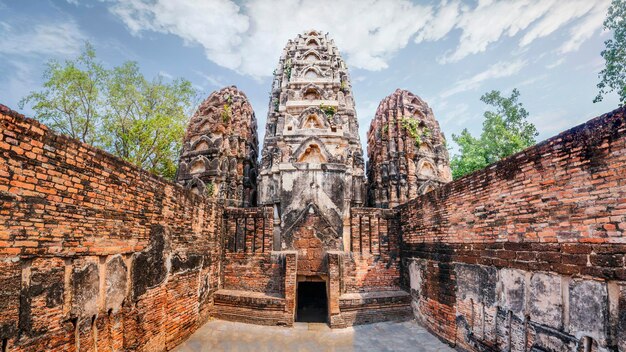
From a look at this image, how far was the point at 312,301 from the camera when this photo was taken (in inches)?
476

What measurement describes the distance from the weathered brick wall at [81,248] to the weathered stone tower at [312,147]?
181 inches

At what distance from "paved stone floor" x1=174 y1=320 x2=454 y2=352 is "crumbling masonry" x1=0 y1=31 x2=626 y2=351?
11.8 inches

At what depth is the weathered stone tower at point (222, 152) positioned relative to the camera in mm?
15734

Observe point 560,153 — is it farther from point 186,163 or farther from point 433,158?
point 186,163

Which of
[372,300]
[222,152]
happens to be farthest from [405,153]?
[222,152]

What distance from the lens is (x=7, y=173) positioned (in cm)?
329

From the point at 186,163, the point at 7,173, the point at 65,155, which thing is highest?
the point at 186,163

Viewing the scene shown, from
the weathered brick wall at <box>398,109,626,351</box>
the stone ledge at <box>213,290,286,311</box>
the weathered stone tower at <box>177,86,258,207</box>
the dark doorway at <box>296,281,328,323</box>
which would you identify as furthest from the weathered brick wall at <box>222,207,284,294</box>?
the weathered stone tower at <box>177,86,258,207</box>

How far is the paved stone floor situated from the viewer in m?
7.06

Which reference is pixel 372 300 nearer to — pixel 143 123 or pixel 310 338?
pixel 310 338

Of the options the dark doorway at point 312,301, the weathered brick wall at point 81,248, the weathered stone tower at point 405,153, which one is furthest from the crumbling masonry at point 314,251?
the weathered stone tower at point 405,153

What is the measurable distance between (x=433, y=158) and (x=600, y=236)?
13.4 metres

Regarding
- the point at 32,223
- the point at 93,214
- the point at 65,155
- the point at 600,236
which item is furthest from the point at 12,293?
the point at 600,236

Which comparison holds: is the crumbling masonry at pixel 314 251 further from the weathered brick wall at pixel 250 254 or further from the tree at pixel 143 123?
the tree at pixel 143 123
